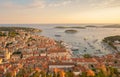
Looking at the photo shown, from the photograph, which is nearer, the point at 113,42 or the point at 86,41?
the point at 113,42

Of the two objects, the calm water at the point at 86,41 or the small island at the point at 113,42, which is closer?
the calm water at the point at 86,41

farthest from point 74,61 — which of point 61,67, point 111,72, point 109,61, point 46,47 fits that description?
point 46,47

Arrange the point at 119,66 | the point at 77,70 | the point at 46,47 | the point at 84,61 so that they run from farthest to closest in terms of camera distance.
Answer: the point at 46,47, the point at 84,61, the point at 119,66, the point at 77,70

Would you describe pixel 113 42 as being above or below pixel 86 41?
above

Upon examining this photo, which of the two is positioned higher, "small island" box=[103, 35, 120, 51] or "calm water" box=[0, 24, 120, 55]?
"small island" box=[103, 35, 120, 51]

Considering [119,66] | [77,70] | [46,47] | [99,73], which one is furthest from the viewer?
[46,47]

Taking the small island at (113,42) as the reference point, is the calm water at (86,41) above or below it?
below

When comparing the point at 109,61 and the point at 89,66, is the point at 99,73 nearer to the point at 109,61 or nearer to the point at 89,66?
the point at 89,66

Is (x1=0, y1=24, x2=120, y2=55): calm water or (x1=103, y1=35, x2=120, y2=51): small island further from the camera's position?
(x1=103, y1=35, x2=120, y2=51): small island

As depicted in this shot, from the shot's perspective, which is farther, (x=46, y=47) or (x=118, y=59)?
(x=46, y=47)

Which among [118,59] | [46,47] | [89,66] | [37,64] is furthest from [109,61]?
[46,47]
